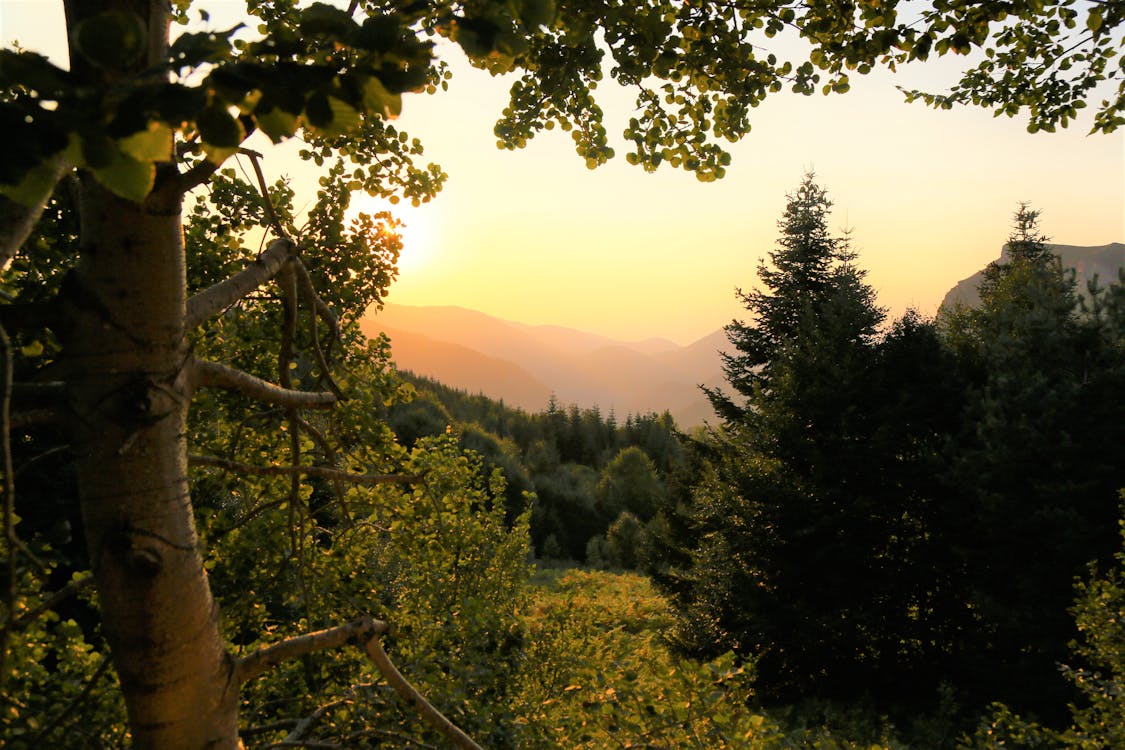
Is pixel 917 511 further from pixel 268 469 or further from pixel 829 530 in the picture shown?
pixel 268 469

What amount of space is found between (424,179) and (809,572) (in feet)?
39.6

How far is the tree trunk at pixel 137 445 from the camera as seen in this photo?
4.40 feet

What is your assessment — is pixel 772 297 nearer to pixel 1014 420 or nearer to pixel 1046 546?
pixel 1014 420

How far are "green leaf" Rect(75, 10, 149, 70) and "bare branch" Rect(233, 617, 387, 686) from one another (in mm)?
1416

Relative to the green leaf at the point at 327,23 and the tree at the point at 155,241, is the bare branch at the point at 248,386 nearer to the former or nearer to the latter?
the tree at the point at 155,241

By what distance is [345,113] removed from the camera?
1.03 meters

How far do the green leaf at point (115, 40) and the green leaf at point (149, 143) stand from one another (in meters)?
0.09

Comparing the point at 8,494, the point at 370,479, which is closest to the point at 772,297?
the point at 370,479

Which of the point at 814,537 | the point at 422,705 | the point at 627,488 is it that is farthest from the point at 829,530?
the point at 627,488

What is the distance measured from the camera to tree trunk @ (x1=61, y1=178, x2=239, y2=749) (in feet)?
4.40

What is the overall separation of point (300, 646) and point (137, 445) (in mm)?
761

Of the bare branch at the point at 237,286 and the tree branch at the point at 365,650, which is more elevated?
the bare branch at the point at 237,286

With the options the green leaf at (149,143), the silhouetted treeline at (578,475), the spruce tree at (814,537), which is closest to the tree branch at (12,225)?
the green leaf at (149,143)

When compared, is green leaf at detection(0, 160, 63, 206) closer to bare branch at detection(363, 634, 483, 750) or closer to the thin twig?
the thin twig
